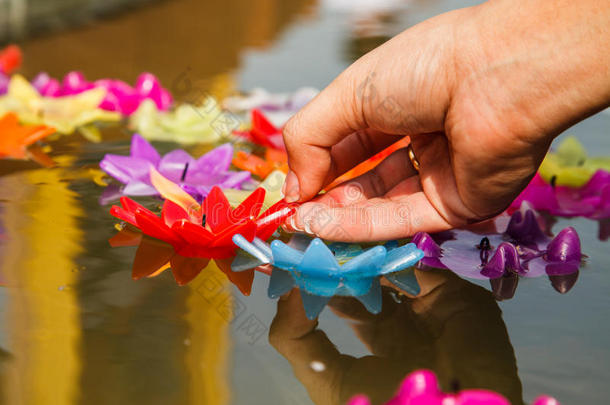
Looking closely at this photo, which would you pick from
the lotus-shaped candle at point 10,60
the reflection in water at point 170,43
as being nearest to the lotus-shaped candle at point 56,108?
the reflection in water at point 170,43

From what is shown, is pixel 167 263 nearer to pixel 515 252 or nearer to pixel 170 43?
pixel 515 252

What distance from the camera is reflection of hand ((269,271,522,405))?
84 cm

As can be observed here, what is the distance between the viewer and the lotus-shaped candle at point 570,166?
5.34 feet

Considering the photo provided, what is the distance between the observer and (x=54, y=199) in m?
1.45

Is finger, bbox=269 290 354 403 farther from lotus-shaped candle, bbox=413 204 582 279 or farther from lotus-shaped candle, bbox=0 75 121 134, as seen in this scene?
lotus-shaped candle, bbox=0 75 121 134

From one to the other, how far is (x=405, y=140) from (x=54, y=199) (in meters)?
0.86

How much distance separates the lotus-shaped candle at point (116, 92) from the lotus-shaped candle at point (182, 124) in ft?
0.37

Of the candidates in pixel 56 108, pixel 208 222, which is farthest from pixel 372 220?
pixel 56 108

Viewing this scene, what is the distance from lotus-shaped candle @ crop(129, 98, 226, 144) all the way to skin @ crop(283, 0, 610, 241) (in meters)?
0.72

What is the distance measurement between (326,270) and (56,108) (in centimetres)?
136

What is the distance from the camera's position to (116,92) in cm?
228

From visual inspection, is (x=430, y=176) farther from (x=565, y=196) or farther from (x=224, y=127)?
(x=224, y=127)

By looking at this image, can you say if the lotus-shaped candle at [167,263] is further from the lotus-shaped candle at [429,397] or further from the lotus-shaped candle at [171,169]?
the lotus-shaped candle at [429,397]

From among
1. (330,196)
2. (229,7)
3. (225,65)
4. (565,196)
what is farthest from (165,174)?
(229,7)
